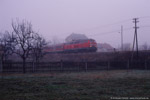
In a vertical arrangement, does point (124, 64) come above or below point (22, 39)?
below

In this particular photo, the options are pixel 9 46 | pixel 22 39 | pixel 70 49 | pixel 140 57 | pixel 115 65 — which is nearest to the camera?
pixel 22 39

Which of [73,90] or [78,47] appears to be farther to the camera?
[78,47]

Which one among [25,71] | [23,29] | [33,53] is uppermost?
[23,29]

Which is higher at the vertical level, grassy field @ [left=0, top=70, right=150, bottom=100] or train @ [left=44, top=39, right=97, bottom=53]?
train @ [left=44, top=39, right=97, bottom=53]

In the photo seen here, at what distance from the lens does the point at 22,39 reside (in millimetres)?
19688

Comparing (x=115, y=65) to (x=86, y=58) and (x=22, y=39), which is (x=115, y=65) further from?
(x=22, y=39)

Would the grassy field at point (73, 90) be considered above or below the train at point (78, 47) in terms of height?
below

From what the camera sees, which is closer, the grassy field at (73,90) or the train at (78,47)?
the grassy field at (73,90)

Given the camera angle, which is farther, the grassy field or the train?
the train

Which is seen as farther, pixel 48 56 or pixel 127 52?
pixel 48 56

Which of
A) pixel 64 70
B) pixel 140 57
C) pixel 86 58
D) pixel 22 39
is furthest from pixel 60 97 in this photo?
pixel 140 57

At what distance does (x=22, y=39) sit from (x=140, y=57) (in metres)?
24.0

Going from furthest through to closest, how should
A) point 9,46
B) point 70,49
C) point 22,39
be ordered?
point 70,49, point 9,46, point 22,39

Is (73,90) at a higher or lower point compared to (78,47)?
lower
